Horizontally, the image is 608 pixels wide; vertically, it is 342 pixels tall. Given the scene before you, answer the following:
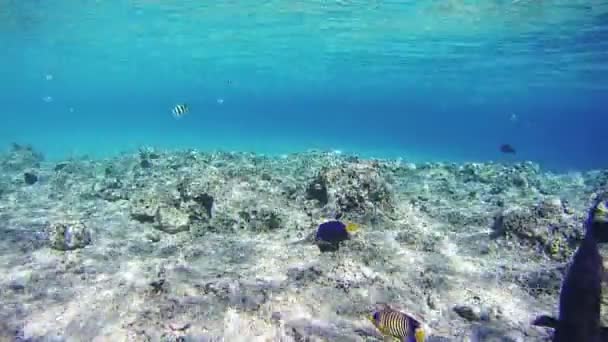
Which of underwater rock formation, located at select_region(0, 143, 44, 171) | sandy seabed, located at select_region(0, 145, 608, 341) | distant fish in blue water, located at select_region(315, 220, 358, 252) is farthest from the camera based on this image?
underwater rock formation, located at select_region(0, 143, 44, 171)

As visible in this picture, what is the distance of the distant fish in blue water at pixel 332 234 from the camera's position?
6.15 m

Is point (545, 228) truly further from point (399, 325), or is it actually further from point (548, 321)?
point (399, 325)

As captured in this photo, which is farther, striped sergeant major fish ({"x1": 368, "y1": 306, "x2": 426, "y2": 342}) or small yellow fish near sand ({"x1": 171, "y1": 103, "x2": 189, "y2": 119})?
small yellow fish near sand ({"x1": 171, "y1": 103, "x2": 189, "y2": 119})

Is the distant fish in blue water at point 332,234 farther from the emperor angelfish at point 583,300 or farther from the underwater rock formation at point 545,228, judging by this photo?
the underwater rock formation at point 545,228

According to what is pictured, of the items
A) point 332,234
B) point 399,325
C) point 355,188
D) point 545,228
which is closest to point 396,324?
point 399,325

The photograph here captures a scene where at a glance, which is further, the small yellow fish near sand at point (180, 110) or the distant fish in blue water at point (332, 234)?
the small yellow fish near sand at point (180, 110)

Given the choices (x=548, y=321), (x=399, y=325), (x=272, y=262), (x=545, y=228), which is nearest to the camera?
(x=399, y=325)

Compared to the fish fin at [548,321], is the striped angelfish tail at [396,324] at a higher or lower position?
higher

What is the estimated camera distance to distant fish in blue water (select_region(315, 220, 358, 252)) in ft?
20.2

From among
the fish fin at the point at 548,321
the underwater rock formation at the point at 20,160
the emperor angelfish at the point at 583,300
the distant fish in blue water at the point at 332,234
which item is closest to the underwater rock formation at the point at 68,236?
the distant fish in blue water at the point at 332,234

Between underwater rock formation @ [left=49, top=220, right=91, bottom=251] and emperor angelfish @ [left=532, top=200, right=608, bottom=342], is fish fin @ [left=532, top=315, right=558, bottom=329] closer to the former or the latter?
emperor angelfish @ [left=532, top=200, right=608, bottom=342]

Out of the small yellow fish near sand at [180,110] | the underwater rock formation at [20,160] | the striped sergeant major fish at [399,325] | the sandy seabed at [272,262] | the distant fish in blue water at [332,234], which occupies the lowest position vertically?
the underwater rock formation at [20,160]

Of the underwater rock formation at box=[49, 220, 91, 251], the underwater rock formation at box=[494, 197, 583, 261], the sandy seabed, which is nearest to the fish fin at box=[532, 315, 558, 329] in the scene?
A: the sandy seabed

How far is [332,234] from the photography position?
6.25 m
